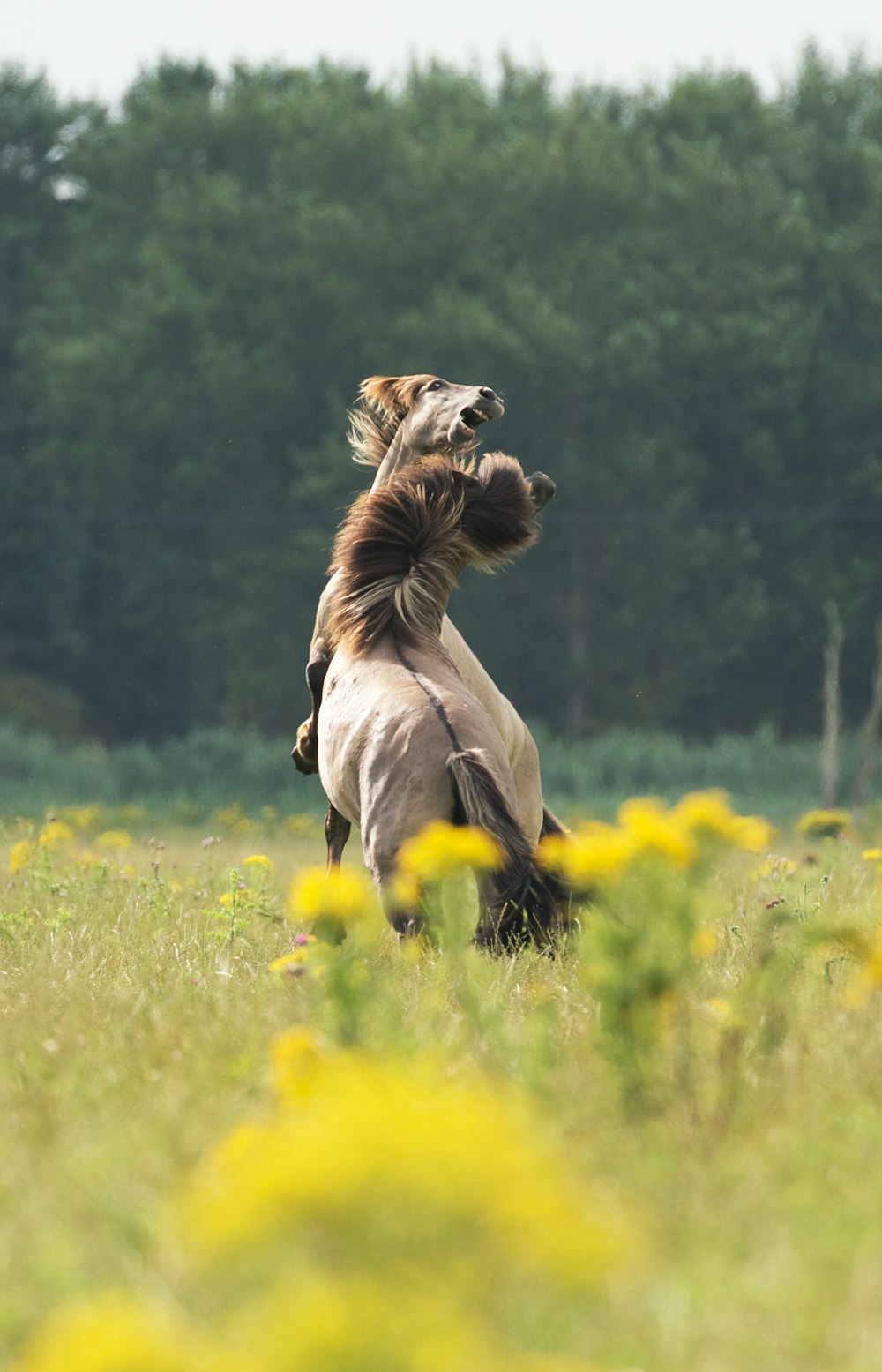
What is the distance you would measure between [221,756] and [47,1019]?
75.2ft

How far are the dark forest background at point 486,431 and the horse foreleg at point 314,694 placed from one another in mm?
23546

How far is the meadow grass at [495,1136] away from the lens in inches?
57.6

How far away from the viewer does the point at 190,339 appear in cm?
3166

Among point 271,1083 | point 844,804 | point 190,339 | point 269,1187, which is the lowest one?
point 844,804

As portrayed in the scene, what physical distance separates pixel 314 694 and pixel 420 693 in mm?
Answer: 1072

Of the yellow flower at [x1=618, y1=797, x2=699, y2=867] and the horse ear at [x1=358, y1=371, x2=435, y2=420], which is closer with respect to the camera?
the yellow flower at [x1=618, y1=797, x2=699, y2=867]

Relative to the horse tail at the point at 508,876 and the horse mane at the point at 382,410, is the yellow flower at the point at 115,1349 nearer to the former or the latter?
the horse tail at the point at 508,876

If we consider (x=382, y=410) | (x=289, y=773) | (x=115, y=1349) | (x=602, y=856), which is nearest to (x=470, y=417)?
(x=382, y=410)

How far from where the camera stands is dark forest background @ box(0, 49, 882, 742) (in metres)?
30.7

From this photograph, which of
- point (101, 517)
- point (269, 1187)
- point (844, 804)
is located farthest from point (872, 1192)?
point (101, 517)

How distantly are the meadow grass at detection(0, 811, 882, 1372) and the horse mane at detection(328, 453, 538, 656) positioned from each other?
4.01 ft

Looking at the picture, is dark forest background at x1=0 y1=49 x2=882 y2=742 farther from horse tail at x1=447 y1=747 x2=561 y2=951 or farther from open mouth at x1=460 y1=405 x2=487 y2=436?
horse tail at x1=447 y1=747 x2=561 y2=951

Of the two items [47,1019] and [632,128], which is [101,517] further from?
[47,1019]

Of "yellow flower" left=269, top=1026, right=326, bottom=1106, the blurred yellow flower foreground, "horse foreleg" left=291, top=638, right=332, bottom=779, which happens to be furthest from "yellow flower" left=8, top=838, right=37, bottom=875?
the blurred yellow flower foreground
